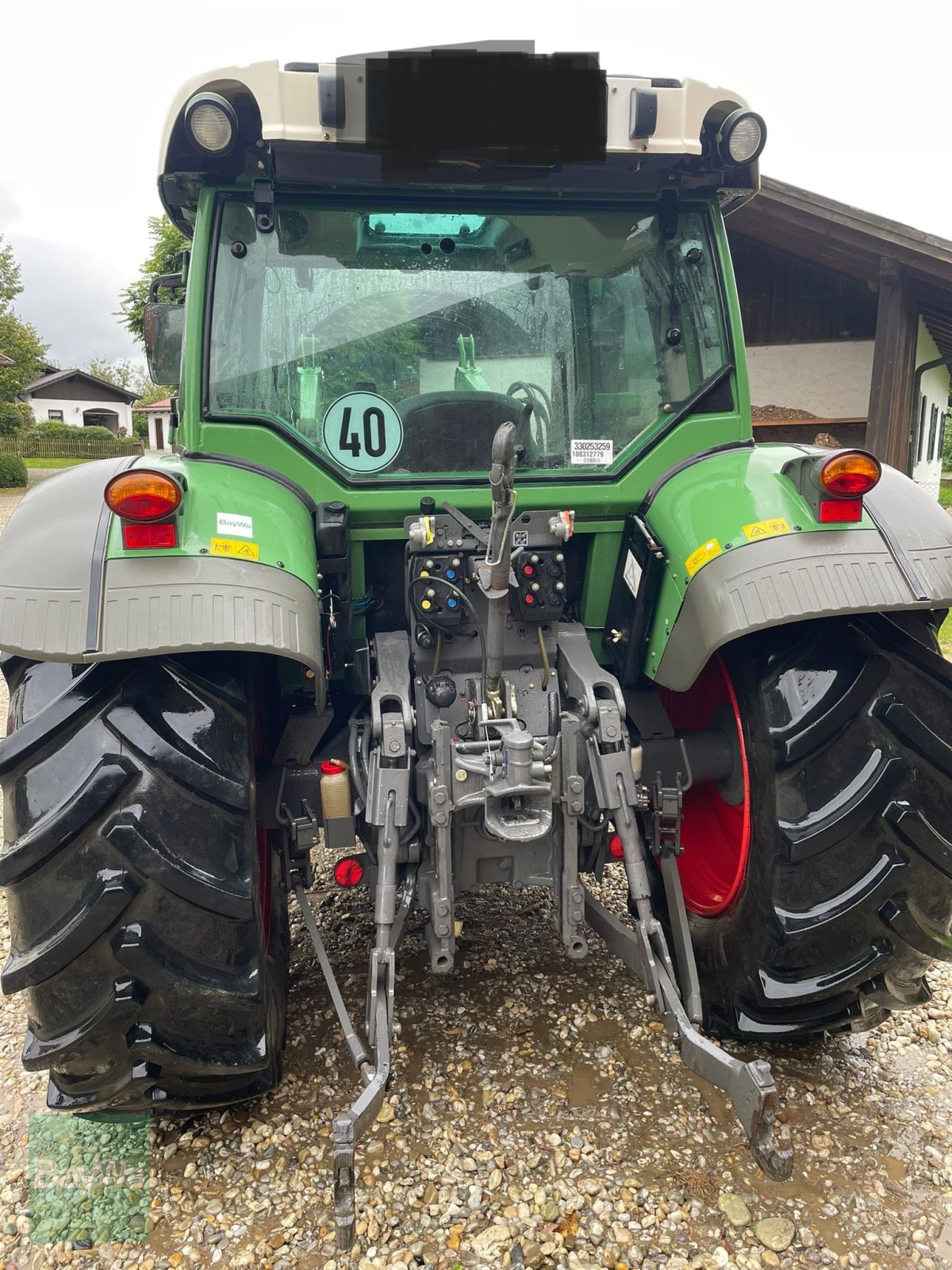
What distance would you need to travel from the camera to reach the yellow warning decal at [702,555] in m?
2.11

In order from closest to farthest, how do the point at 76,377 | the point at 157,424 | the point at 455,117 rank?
the point at 455,117
the point at 157,424
the point at 76,377

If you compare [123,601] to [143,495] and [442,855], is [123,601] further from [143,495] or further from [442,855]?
[442,855]

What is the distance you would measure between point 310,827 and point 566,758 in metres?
0.72

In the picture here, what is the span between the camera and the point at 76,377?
50.4 m

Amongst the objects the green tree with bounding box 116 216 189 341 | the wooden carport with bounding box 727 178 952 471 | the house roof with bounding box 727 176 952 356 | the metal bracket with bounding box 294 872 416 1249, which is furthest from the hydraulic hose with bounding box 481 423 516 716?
the green tree with bounding box 116 216 189 341

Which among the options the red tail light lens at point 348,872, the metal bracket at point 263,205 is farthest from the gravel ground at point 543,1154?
the metal bracket at point 263,205

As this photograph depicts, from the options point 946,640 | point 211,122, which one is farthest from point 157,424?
point 211,122

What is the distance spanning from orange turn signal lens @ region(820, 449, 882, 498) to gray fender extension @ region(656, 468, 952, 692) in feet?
0.35

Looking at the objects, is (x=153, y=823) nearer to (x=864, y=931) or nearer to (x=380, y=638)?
(x=380, y=638)

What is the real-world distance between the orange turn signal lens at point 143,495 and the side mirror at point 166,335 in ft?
3.66

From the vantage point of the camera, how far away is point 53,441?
1517 inches

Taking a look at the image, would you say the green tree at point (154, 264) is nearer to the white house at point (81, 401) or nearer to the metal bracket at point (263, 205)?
the metal bracket at point (263, 205)

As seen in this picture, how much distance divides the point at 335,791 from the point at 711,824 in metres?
1.18

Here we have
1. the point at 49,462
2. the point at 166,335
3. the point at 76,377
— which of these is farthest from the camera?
the point at 76,377
